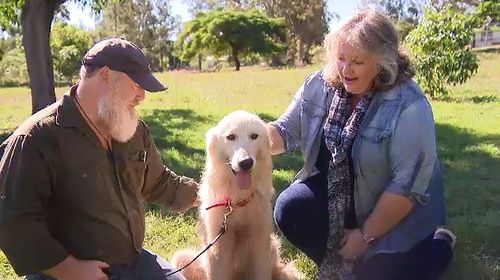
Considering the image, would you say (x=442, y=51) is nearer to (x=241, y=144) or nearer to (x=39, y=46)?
(x=39, y=46)

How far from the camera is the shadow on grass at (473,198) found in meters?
3.76

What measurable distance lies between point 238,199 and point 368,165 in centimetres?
79

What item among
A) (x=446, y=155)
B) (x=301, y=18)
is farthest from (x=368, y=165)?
(x=301, y=18)

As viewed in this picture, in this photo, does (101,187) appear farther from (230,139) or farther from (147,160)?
(230,139)

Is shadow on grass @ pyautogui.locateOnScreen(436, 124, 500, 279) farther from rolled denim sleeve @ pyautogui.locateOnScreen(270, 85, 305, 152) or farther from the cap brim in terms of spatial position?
the cap brim

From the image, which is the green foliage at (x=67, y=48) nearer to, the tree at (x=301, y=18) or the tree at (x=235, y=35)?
the tree at (x=235, y=35)

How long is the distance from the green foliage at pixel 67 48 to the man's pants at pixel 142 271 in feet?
65.8

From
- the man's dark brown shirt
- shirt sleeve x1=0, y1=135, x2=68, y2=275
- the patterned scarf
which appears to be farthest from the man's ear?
the patterned scarf

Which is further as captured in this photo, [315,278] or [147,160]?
[315,278]

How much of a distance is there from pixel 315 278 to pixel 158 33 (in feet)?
175

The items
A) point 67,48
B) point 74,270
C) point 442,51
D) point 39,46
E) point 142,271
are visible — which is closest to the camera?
point 74,270

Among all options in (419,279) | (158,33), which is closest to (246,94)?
(419,279)

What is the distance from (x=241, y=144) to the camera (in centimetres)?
318

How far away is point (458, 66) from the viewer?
470 inches
